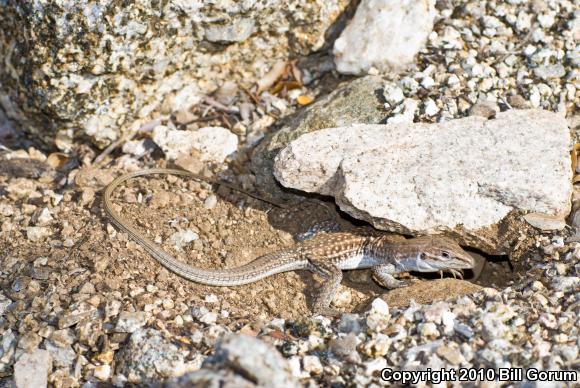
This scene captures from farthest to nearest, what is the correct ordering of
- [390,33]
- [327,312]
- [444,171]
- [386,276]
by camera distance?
1. [390,33]
2. [386,276]
3. [444,171]
4. [327,312]

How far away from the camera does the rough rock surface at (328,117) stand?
6.10 meters

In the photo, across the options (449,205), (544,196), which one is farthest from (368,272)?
(544,196)

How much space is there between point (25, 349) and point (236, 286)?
5.41ft

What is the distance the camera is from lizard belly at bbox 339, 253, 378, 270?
594 cm

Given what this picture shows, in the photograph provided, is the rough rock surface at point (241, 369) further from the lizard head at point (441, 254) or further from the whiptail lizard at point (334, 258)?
the lizard head at point (441, 254)

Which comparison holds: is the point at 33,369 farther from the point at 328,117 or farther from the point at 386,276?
the point at 328,117

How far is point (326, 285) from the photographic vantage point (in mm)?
5645

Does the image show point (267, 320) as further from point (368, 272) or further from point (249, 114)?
point (249, 114)

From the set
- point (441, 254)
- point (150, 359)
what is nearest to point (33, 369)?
point (150, 359)

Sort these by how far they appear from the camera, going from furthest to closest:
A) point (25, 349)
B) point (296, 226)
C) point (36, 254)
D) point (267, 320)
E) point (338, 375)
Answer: point (296, 226) → point (36, 254) → point (267, 320) → point (25, 349) → point (338, 375)

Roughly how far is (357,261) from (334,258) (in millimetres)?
227

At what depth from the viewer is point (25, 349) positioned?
Result: 15.6ft

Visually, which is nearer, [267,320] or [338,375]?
[338,375]

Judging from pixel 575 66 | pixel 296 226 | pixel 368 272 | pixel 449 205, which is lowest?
pixel 368 272
